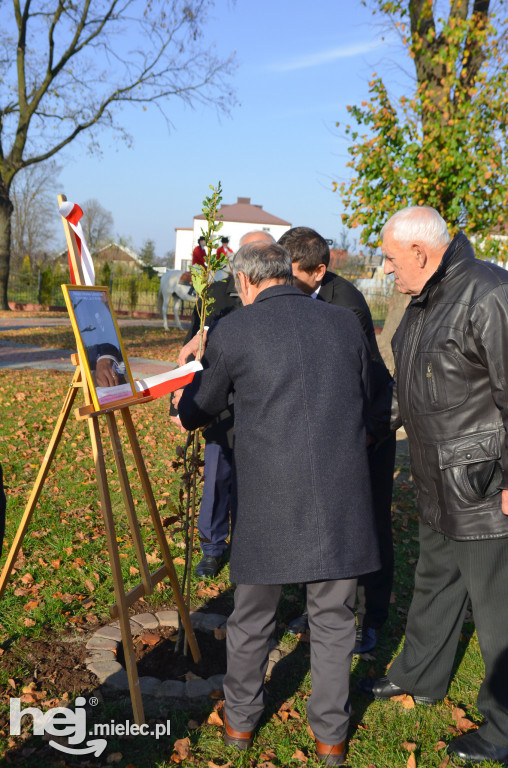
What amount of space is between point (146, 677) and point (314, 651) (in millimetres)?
1041

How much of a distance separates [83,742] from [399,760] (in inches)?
52.5

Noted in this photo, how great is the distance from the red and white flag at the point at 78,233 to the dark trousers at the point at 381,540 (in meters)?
1.67

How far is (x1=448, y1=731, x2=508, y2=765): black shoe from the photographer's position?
2.76 metres

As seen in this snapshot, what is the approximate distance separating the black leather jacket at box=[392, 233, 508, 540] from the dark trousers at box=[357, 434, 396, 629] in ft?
2.36

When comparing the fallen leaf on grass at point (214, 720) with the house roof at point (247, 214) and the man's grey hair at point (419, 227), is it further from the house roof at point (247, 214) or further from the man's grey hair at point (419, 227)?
the house roof at point (247, 214)

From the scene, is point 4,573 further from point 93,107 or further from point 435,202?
point 93,107

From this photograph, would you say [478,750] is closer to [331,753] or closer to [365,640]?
[331,753]

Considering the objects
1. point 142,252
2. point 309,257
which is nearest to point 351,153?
point 309,257

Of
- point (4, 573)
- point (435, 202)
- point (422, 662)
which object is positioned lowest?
point (422, 662)

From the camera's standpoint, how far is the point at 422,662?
3.18 metres

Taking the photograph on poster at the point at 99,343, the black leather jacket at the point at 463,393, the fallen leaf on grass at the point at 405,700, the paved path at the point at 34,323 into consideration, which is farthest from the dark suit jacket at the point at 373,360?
the paved path at the point at 34,323

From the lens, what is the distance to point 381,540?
3641mm

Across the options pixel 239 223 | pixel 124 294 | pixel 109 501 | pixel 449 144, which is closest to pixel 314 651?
pixel 109 501

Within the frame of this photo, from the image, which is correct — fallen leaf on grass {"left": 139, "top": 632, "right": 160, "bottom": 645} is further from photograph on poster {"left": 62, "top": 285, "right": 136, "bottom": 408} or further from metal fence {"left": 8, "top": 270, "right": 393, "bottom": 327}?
metal fence {"left": 8, "top": 270, "right": 393, "bottom": 327}
